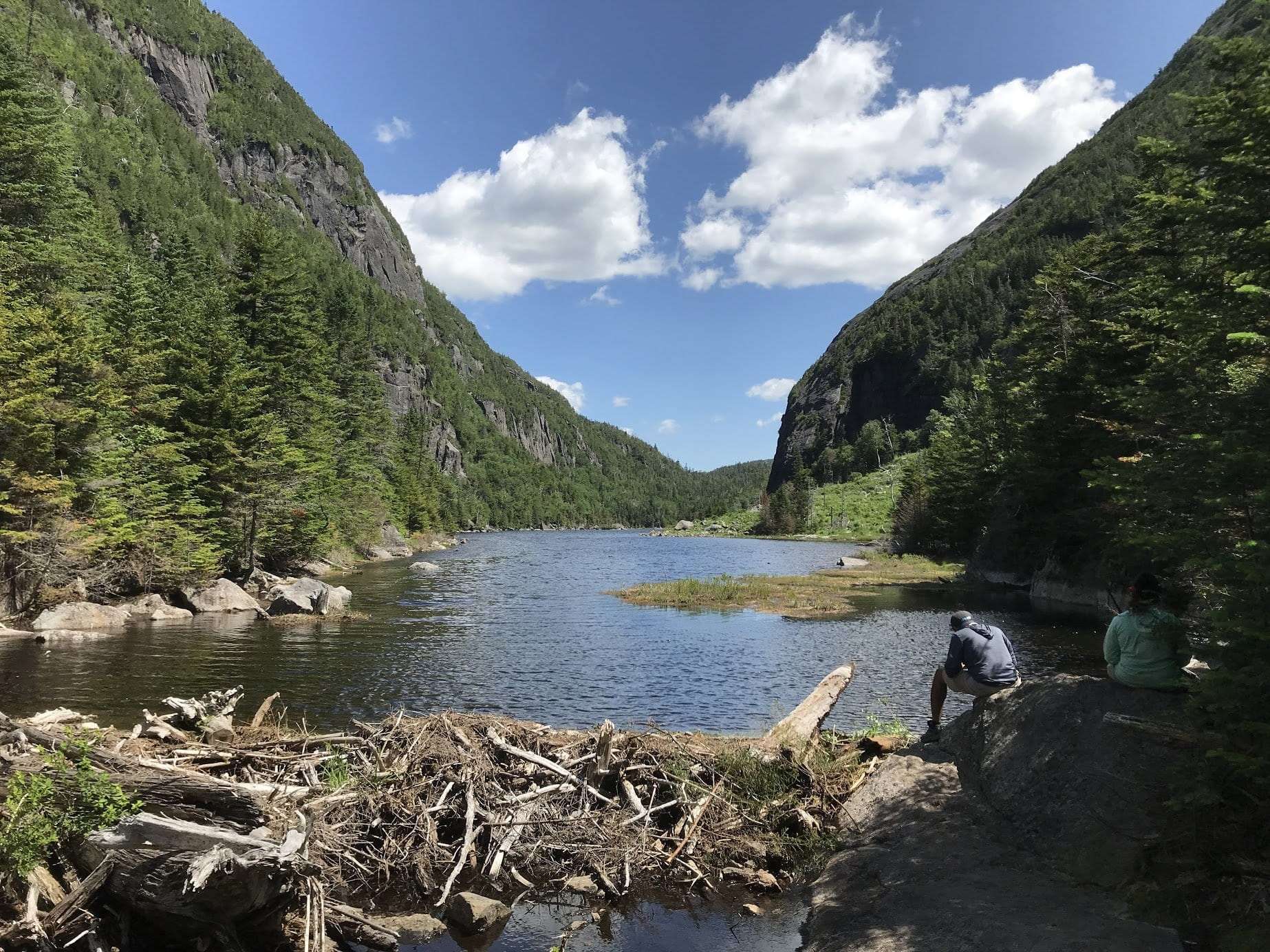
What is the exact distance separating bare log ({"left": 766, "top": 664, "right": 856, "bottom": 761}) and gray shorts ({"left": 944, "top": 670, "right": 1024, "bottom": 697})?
190 cm

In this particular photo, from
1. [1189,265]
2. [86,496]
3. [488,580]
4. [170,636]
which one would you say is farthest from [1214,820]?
[488,580]

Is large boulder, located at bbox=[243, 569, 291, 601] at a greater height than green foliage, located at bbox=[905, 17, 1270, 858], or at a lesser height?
lesser

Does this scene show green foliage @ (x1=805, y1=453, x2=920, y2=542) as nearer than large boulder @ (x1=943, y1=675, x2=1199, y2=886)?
No

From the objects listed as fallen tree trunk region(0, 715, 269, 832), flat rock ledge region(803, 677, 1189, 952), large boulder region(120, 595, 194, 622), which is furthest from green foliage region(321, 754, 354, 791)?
large boulder region(120, 595, 194, 622)

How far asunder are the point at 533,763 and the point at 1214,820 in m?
7.29

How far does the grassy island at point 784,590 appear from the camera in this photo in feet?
128

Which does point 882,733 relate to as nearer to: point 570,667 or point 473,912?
point 473,912

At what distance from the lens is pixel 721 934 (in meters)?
7.87

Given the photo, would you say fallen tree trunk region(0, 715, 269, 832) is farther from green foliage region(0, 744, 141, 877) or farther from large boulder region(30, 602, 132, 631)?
large boulder region(30, 602, 132, 631)

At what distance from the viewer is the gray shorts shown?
407 inches

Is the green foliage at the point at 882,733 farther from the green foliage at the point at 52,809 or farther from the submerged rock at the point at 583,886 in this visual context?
the green foliage at the point at 52,809

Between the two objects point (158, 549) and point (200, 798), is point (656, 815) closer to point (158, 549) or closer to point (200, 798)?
point (200, 798)

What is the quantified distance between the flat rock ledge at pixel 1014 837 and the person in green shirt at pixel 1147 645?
0.62ft

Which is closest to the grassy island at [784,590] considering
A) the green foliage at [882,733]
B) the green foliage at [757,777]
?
the green foliage at [882,733]
